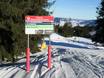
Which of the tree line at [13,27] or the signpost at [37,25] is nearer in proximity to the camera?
the signpost at [37,25]

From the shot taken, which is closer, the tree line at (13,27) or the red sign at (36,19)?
the red sign at (36,19)

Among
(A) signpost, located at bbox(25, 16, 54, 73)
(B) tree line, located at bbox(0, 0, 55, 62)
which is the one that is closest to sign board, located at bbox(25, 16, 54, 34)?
(A) signpost, located at bbox(25, 16, 54, 73)

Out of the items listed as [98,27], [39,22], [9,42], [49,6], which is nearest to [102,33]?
[98,27]

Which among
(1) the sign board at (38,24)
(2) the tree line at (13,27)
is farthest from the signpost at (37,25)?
(2) the tree line at (13,27)

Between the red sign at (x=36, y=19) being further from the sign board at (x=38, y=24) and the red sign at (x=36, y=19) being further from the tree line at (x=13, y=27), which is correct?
the tree line at (x=13, y=27)

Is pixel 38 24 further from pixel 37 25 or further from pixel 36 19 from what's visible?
pixel 36 19

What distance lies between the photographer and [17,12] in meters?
26.2

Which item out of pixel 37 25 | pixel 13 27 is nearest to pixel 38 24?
pixel 37 25

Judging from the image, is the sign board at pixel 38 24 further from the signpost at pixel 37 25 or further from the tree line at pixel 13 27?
the tree line at pixel 13 27

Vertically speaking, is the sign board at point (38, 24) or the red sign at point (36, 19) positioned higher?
the red sign at point (36, 19)

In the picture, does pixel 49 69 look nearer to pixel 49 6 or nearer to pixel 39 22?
pixel 39 22

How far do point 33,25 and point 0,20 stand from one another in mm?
9337

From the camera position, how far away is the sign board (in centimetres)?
1764

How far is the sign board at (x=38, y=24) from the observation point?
695 inches
